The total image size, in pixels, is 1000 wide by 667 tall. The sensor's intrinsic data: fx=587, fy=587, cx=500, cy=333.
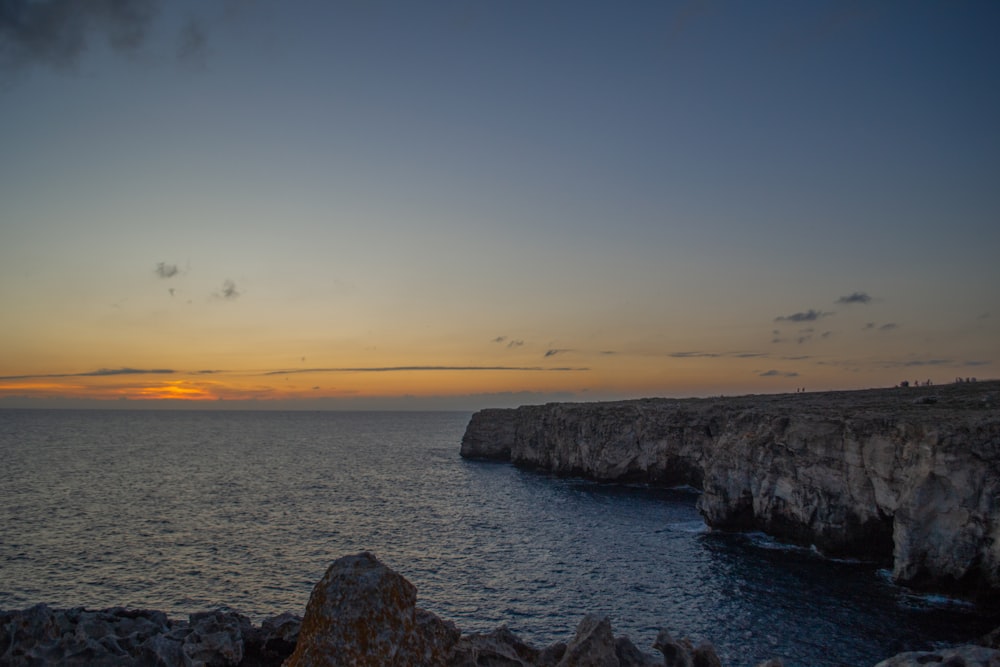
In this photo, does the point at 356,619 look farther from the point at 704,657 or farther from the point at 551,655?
the point at 704,657

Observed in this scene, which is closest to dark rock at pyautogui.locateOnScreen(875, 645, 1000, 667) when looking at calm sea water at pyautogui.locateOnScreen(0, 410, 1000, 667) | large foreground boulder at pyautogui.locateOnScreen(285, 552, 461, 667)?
large foreground boulder at pyautogui.locateOnScreen(285, 552, 461, 667)

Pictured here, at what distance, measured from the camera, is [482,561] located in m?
40.1

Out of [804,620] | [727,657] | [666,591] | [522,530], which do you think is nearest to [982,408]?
[804,620]

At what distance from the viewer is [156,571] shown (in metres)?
36.8

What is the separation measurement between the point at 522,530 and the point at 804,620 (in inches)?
975

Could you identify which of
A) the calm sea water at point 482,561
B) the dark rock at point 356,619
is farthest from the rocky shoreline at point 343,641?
the calm sea water at point 482,561

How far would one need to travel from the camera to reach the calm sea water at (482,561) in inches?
1112

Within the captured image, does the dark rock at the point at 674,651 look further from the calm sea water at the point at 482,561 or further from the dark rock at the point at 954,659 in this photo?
the calm sea water at the point at 482,561

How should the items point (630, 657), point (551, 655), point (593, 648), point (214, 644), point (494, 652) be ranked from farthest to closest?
point (214, 644)
point (551, 655)
point (494, 652)
point (630, 657)
point (593, 648)

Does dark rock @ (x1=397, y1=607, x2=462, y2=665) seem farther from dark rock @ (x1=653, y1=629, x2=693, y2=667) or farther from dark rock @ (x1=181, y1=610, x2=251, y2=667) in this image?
dark rock @ (x1=181, y1=610, x2=251, y2=667)

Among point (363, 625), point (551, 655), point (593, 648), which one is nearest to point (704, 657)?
point (593, 648)

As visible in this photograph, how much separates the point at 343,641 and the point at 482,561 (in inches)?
1376

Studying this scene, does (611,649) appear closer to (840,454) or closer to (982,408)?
(840,454)

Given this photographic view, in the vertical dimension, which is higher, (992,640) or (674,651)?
(674,651)
